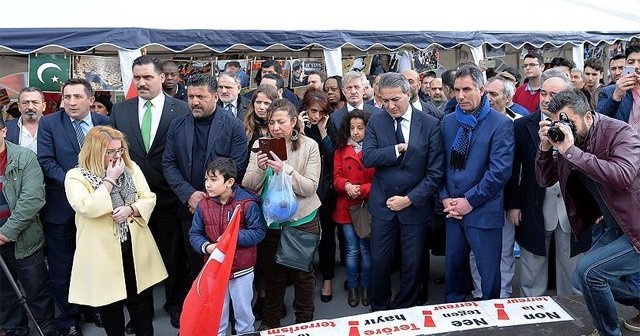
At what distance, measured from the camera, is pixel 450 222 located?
3.63 meters

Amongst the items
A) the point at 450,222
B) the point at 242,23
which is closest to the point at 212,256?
the point at 450,222

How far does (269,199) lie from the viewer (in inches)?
130

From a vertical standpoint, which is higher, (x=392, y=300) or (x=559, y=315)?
(x=559, y=315)

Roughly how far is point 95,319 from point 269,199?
1.75 m

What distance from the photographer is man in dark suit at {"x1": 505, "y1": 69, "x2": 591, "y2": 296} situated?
3.52 m

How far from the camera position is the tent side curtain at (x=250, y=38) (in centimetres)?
624

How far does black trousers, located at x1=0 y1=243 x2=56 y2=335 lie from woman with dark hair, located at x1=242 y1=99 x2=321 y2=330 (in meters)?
1.49

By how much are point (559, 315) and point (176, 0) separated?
6.69 meters

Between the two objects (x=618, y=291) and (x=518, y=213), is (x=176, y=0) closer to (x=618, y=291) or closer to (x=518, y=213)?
(x=518, y=213)

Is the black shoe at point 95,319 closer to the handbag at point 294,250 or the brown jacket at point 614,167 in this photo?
the handbag at point 294,250

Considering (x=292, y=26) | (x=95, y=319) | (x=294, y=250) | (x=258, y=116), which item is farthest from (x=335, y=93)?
(x=292, y=26)

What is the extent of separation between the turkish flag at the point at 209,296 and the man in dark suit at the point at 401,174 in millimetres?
1180

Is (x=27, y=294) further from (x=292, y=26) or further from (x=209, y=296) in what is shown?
(x=292, y=26)

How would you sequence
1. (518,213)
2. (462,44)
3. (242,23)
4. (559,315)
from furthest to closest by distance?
1. (462,44)
2. (242,23)
3. (518,213)
4. (559,315)
